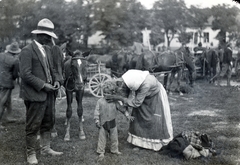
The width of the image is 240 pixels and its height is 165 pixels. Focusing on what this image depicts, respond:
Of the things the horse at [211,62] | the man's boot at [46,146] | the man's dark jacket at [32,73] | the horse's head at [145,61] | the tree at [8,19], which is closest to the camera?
the man's dark jacket at [32,73]

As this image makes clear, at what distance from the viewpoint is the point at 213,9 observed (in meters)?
6.47

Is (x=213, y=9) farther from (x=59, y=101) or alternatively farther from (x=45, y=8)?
(x=59, y=101)

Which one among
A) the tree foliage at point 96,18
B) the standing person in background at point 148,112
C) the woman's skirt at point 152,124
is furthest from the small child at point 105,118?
the tree foliage at point 96,18

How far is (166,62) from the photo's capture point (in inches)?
472

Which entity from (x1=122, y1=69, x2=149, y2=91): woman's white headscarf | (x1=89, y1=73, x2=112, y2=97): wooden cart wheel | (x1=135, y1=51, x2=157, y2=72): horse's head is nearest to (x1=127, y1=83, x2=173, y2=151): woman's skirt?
(x1=122, y1=69, x2=149, y2=91): woman's white headscarf

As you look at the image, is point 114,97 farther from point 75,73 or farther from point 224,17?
point 224,17

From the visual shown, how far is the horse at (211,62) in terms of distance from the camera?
1388cm

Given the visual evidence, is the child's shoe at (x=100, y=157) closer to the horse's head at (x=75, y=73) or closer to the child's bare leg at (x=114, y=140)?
the child's bare leg at (x=114, y=140)

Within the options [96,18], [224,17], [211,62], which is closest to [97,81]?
[96,18]

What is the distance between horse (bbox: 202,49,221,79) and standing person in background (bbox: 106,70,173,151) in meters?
9.43

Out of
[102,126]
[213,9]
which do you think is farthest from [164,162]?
[213,9]

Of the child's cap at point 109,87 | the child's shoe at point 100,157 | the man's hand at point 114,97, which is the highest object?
the child's cap at point 109,87

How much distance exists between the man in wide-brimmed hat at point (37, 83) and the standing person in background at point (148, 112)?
120cm

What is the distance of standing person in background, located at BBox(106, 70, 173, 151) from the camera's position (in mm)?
4883
